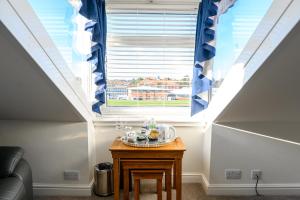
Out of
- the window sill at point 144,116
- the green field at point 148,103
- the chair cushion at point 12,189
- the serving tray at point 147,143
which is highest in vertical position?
the green field at point 148,103

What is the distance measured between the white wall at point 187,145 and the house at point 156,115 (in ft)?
0.03

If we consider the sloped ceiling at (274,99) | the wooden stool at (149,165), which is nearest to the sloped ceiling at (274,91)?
the sloped ceiling at (274,99)

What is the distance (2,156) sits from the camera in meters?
1.95

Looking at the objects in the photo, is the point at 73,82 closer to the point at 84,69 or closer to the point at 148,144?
the point at 84,69

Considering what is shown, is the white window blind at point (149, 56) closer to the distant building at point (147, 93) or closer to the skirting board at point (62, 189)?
the distant building at point (147, 93)

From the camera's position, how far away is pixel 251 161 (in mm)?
2361

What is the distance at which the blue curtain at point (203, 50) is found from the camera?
1.99 meters

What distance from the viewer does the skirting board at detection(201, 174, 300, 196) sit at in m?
2.40

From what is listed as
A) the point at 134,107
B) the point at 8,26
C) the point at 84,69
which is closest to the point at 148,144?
the point at 134,107

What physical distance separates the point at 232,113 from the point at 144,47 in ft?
3.50

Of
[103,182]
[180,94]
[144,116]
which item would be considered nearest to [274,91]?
[180,94]

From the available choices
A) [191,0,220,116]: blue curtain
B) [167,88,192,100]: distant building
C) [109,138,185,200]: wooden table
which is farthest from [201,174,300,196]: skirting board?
[167,88,192,100]: distant building

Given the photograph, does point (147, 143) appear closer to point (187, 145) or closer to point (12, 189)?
point (187, 145)

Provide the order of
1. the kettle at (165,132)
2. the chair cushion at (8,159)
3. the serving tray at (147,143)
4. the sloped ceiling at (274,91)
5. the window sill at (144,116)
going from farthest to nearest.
Answer: the window sill at (144,116) < the kettle at (165,132) < the serving tray at (147,143) < the chair cushion at (8,159) < the sloped ceiling at (274,91)
